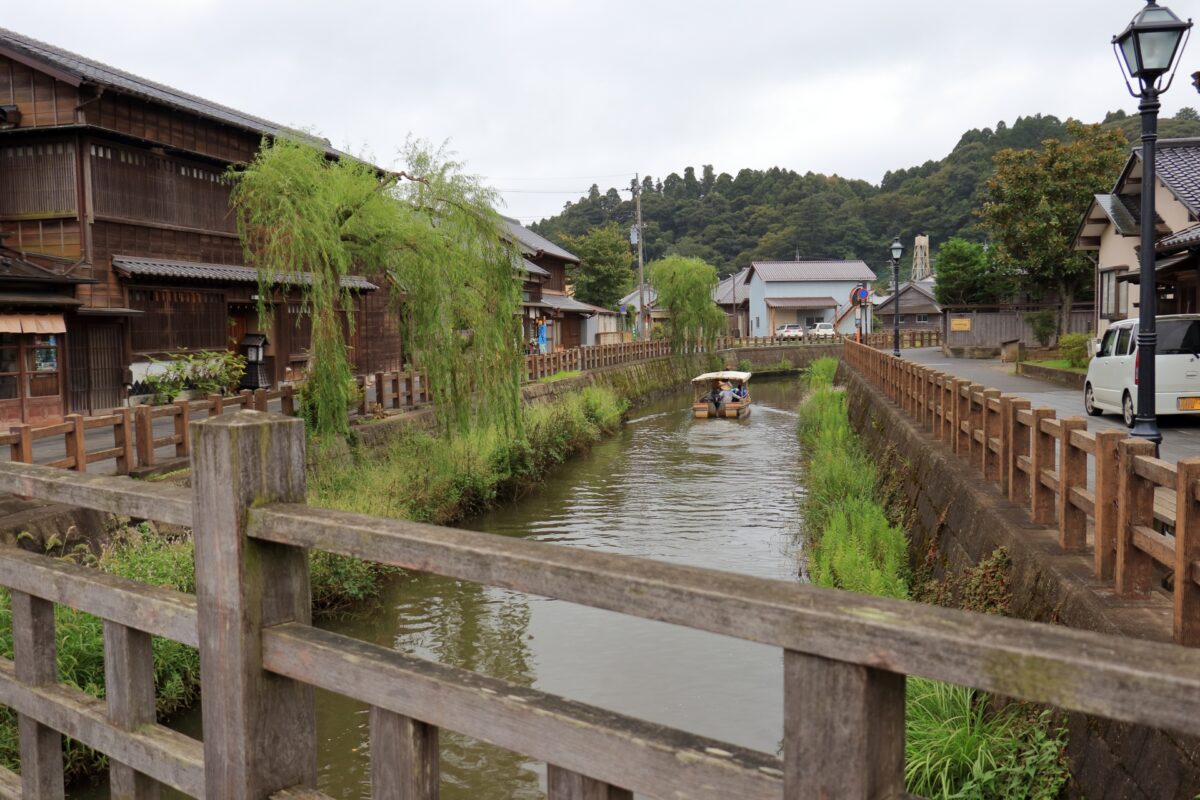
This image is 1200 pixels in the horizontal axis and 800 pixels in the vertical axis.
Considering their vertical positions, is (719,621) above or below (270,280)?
below

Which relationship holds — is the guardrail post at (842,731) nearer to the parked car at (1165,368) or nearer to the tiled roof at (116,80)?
the parked car at (1165,368)

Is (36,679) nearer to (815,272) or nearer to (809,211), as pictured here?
(815,272)

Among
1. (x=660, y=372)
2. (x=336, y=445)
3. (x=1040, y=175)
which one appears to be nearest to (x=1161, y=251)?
(x=336, y=445)

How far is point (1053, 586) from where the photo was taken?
17.8 feet

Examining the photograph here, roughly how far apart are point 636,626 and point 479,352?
6.26m

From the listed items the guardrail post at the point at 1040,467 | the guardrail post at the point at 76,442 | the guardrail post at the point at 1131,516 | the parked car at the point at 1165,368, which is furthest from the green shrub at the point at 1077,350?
the guardrail post at the point at 76,442

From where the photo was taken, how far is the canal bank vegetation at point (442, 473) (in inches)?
503

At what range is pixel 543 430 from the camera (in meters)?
19.9

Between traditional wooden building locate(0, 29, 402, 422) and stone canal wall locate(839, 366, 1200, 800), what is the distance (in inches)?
332

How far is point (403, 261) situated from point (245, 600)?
11890mm

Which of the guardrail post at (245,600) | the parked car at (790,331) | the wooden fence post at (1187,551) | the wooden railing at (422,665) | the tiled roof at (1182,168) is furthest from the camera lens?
the parked car at (790,331)

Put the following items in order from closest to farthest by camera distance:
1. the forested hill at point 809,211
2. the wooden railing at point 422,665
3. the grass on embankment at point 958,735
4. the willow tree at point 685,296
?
the wooden railing at point 422,665
the grass on embankment at point 958,735
the willow tree at point 685,296
the forested hill at point 809,211

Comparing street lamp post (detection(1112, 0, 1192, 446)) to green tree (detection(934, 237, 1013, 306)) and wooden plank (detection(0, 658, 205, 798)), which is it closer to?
wooden plank (detection(0, 658, 205, 798))

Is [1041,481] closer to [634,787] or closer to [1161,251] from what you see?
[634,787]
